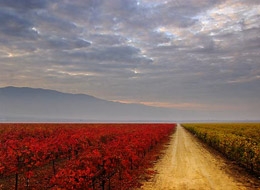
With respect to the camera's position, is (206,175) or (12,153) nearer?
(12,153)

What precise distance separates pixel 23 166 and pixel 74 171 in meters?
4.80

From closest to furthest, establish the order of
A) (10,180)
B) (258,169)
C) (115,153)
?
(115,153), (10,180), (258,169)

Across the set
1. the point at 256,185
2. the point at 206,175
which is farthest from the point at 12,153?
the point at 256,185

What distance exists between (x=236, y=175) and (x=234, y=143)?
656 cm

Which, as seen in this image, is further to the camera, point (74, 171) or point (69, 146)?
point (69, 146)

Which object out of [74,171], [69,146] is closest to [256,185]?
[74,171]

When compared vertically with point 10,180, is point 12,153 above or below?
above

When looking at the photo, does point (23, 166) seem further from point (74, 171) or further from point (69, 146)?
point (69, 146)

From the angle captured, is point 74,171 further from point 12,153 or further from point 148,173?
point 148,173

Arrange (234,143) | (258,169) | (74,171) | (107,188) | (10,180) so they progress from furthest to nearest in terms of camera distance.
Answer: (234,143) < (258,169) < (10,180) < (107,188) < (74,171)

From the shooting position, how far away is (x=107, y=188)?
1448 centimetres

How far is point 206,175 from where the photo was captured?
18078 mm

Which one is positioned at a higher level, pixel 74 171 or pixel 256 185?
pixel 74 171

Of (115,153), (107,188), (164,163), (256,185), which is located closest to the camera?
(115,153)
